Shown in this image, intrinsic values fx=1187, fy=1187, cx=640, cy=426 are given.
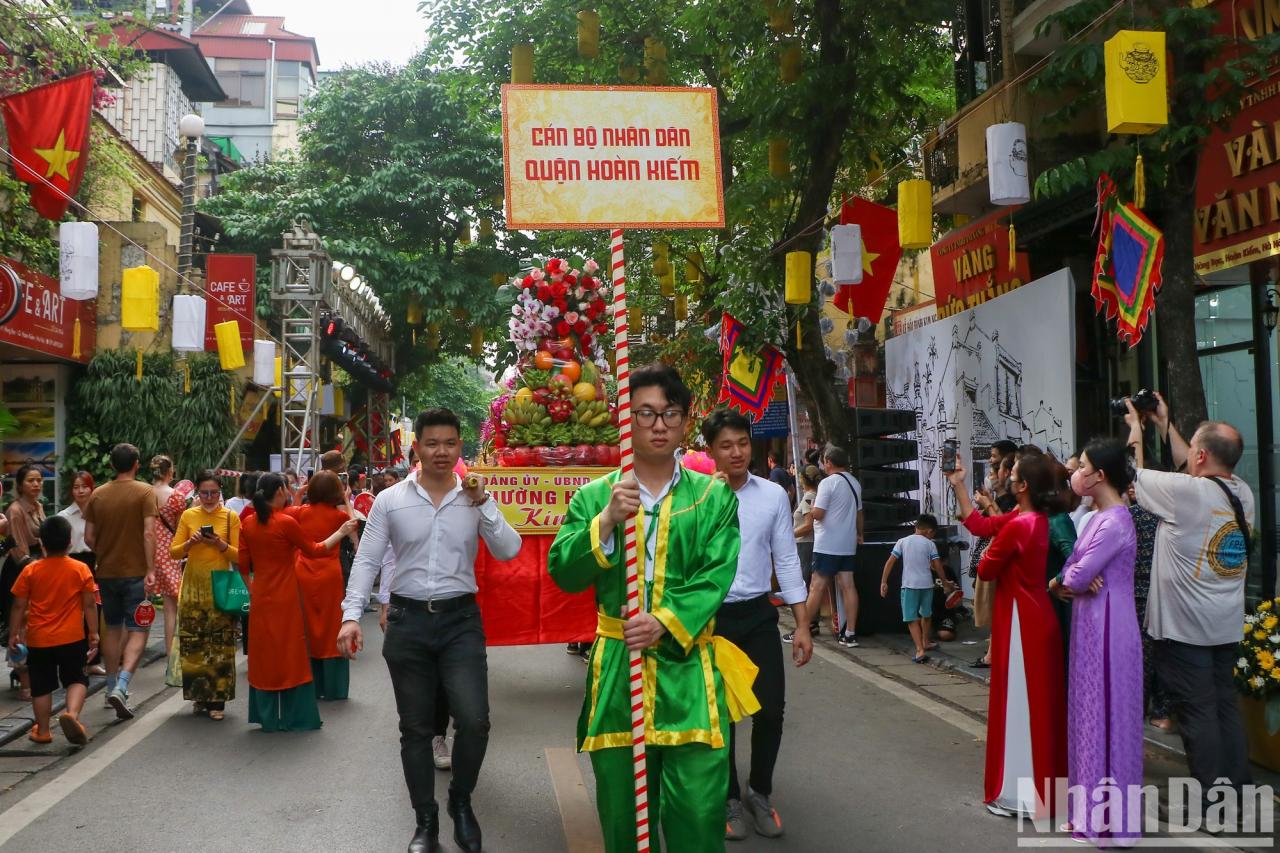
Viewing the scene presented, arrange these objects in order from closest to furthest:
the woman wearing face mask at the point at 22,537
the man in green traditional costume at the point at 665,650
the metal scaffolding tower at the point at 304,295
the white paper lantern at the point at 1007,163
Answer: the man in green traditional costume at the point at 665,650
the woman wearing face mask at the point at 22,537
the white paper lantern at the point at 1007,163
the metal scaffolding tower at the point at 304,295

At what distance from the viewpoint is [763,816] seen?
5566mm

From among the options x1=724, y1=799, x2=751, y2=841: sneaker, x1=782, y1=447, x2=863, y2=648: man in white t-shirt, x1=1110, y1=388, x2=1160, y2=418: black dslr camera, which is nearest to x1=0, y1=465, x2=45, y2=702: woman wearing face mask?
x1=724, y1=799, x2=751, y2=841: sneaker

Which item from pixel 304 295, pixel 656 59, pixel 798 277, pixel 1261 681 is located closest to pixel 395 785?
pixel 1261 681

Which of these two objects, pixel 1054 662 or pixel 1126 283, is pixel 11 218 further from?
pixel 1054 662

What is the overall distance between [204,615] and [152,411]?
455 inches

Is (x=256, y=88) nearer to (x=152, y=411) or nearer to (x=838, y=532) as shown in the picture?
(x=152, y=411)

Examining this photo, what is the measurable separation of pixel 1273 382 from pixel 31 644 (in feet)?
32.5

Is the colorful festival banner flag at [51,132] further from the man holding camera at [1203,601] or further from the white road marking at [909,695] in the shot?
the man holding camera at [1203,601]

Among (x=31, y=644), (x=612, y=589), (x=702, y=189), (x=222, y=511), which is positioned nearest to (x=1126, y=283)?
(x=702, y=189)

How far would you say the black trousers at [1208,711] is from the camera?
5586mm

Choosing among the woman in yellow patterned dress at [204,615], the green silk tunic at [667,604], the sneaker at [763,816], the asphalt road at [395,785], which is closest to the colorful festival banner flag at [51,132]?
the woman in yellow patterned dress at [204,615]

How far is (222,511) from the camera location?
8891mm

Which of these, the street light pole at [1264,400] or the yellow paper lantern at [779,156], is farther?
the yellow paper lantern at [779,156]

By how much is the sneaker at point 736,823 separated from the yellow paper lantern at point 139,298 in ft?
36.1
